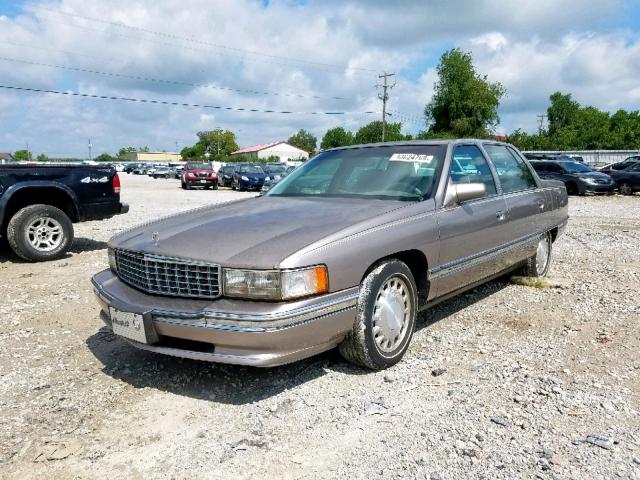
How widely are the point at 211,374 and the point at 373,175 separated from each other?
1953 millimetres

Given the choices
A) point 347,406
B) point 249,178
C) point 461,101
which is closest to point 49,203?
point 347,406

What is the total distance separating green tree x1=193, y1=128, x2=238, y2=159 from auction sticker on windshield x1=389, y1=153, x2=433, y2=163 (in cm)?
11867

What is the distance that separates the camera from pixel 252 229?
326 cm

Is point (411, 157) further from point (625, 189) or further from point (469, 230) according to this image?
point (625, 189)

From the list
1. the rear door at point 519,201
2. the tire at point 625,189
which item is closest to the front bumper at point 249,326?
the rear door at point 519,201

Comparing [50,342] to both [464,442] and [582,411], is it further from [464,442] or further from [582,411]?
[582,411]

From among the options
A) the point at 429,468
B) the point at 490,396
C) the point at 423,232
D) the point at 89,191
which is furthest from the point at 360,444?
the point at 89,191

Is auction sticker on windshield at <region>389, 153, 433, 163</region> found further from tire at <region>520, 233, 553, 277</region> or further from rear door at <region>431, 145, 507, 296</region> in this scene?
tire at <region>520, 233, 553, 277</region>

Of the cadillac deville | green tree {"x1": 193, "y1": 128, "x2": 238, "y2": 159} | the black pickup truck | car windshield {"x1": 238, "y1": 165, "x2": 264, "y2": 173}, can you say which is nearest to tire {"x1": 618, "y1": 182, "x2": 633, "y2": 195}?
car windshield {"x1": 238, "y1": 165, "x2": 264, "y2": 173}

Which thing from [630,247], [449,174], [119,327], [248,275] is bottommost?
[630,247]

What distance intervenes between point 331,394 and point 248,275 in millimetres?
A: 906

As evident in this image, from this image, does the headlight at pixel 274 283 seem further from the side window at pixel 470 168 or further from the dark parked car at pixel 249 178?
the dark parked car at pixel 249 178

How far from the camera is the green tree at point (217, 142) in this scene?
12143cm

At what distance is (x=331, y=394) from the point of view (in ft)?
10.3
